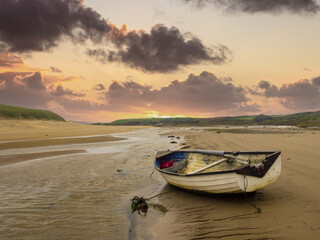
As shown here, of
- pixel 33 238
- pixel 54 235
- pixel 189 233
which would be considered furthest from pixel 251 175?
pixel 33 238

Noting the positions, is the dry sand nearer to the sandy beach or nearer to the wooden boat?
the sandy beach

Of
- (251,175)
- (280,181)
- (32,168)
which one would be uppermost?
(251,175)

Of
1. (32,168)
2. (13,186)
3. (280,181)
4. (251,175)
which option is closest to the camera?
(251,175)

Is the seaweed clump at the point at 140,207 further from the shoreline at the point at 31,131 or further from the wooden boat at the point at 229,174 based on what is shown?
the shoreline at the point at 31,131

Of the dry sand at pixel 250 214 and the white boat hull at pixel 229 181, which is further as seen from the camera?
the white boat hull at pixel 229 181

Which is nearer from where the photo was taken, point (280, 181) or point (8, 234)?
point (8, 234)

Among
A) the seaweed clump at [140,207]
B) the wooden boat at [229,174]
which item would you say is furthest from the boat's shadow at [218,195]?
the seaweed clump at [140,207]

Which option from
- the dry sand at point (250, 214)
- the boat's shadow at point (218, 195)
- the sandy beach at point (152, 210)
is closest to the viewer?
the dry sand at point (250, 214)

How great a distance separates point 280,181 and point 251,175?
3692 mm

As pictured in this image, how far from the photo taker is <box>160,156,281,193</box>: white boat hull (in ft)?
21.0

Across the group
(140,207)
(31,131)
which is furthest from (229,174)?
(31,131)

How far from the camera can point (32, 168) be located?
14.0 meters

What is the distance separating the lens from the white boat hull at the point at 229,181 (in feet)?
21.0

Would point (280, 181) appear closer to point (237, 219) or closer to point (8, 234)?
point (237, 219)
